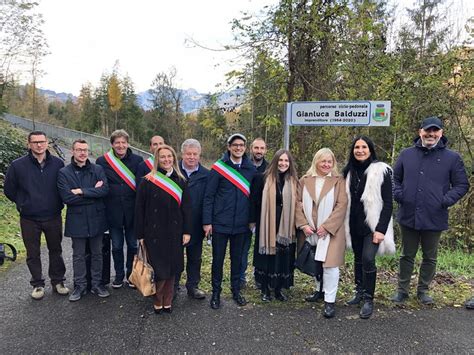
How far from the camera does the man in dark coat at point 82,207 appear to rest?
4.06m

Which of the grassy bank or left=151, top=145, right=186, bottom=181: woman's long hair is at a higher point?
left=151, top=145, right=186, bottom=181: woman's long hair

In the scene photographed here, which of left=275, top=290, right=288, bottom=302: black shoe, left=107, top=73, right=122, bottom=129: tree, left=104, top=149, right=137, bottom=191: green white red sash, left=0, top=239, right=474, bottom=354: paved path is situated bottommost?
left=0, top=239, right=474, bottom=354: paved path

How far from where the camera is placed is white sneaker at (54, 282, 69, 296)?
429 centimetres

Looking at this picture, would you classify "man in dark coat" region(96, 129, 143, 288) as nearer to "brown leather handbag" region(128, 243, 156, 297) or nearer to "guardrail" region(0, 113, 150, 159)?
"brown leather handbag" region(128, 243, 156, 297)

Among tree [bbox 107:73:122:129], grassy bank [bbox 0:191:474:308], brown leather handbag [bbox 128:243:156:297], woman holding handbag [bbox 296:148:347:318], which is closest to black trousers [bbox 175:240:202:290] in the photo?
grassy bank [bbox 0:191:474:308]

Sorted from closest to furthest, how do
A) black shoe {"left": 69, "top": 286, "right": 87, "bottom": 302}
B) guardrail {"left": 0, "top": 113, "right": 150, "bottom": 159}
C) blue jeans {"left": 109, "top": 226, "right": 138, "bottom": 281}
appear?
black shoe {"left": 69, "top": 286, "right": 87, "bottom": 302} < blue jeans {"left": 109, "top": 226, "right": 138, "bottom": 281} < guardrail {"left": 0, "top": 113, "right": 150, "bottom": 159}

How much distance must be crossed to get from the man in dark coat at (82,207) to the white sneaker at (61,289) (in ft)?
0.37

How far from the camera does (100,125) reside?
45375mm

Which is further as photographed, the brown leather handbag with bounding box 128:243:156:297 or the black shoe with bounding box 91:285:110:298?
the black shoe with bounding box 91:285:110:298

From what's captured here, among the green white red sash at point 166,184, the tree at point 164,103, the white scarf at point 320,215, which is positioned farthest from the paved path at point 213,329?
the tree at point 164,103

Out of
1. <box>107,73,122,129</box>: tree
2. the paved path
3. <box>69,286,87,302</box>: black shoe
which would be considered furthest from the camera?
<box>107,73,122,129</box>: tree

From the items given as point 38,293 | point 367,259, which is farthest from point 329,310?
point 38,293

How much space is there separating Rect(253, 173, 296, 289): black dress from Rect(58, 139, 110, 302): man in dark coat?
175 centimetres

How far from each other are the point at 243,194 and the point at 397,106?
185 inches
